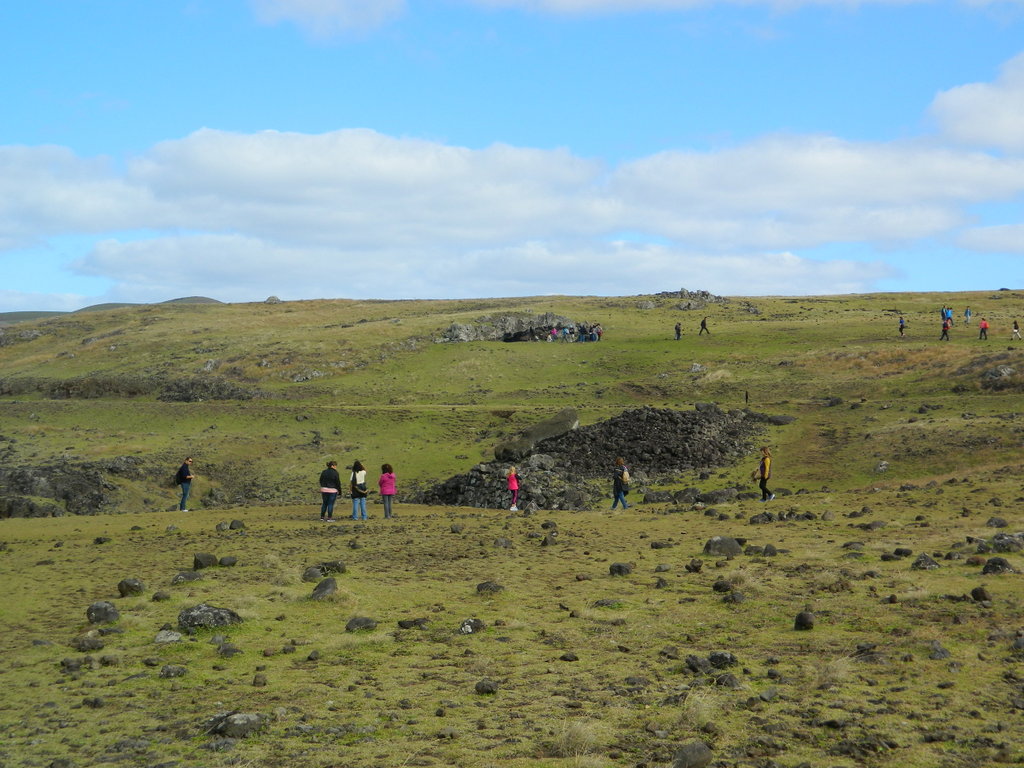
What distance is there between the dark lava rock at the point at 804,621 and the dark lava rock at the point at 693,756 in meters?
4.95

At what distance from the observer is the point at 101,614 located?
14781 millimetres

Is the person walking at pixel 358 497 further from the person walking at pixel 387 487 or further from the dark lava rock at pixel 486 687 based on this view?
the dark lava rock at pixel 486 687

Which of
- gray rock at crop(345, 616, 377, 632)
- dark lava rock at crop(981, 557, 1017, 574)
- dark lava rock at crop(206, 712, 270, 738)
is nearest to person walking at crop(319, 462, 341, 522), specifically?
gray rock at crop(345, 616, 377, 632)

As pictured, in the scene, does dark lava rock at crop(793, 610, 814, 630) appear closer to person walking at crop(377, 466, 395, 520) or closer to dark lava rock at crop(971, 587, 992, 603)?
dark lava rock at crop(971, 587, 992, 603)

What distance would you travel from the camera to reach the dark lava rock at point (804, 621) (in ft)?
43.8

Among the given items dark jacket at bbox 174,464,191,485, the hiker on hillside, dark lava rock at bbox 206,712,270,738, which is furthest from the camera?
dark jacket at bbox 174,464,191,485

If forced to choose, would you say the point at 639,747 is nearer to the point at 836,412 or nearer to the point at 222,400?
the point at 836,412

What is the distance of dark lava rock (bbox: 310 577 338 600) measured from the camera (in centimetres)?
1630

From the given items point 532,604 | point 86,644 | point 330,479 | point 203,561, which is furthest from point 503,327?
point 86,644

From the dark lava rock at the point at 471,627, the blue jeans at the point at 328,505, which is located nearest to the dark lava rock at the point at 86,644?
the dark lava rock at the point at 471,627

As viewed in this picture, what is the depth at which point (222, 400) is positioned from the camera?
202 ft

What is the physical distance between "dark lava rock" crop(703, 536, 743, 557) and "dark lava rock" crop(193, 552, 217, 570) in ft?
35.7

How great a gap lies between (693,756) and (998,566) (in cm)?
968

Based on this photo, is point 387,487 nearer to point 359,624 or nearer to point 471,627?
point 359,624
